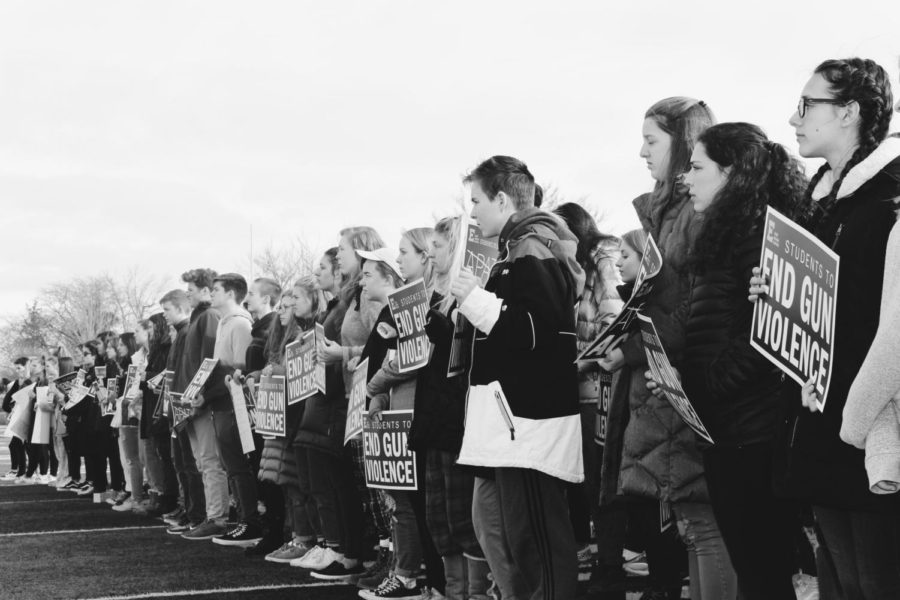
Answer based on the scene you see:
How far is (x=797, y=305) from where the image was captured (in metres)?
3.14

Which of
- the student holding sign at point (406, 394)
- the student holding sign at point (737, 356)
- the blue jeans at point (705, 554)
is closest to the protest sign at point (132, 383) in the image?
the student holding sign at point (406, 394)

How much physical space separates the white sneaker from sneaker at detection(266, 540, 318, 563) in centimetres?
22

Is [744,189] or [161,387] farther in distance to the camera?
[161,387]

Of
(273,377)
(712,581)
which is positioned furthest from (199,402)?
(712,581)

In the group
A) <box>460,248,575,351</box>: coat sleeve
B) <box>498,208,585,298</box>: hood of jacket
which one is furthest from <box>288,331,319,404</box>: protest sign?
<box>460,248,575,351</box>: coat sleeve

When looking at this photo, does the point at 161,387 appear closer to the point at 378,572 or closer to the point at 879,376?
the point at 378,572

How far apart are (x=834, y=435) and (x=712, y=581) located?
1.23m

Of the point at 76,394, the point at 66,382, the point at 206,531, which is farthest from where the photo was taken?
→ the point at 66,382

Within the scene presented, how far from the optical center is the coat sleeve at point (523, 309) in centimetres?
443

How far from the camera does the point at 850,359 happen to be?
2.98m

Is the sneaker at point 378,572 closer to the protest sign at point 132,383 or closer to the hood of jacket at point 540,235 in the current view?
the hood of jacket at point 540,235

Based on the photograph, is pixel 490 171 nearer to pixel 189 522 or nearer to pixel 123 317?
pixel 189 522

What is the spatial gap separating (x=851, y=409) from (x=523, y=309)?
72.6 inches

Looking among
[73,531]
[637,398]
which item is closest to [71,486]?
[73,531]
